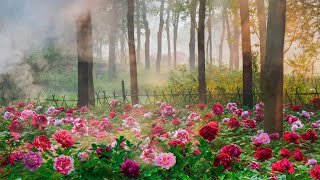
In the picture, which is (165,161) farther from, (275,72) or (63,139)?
(275,72)

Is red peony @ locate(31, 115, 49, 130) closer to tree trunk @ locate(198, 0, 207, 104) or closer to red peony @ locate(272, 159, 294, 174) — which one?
red peony @ locate(272, 159, 294, 174)

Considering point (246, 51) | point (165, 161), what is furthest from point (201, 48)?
point (165, 161)

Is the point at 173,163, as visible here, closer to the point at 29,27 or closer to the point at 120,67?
the point at 29,27

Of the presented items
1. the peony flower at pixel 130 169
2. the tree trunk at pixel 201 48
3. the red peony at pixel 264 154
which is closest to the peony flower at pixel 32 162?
the peony flower at pixel 130 169

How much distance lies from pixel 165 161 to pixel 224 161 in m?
0.53

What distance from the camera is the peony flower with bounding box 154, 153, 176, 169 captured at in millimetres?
3660

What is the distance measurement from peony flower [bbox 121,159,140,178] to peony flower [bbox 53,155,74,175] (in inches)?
16.0

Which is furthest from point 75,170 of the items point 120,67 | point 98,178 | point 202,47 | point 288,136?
point 120,67

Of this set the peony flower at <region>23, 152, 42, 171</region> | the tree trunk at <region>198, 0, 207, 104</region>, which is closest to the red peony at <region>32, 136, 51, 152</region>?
the peony flower at <region>23, 152, 42, 171</region>

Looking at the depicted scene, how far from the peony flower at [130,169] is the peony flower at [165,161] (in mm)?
222

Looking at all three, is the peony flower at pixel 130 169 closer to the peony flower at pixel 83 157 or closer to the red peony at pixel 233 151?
the peony flower at pixel 83 157

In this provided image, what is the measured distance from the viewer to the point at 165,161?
12.0ft

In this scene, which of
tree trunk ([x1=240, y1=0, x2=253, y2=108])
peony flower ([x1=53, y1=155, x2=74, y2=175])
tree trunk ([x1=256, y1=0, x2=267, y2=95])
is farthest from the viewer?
tree trunk ([x1=256, y1=0, x2=267, y2=95])

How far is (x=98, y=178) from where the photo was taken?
3.57 meters
